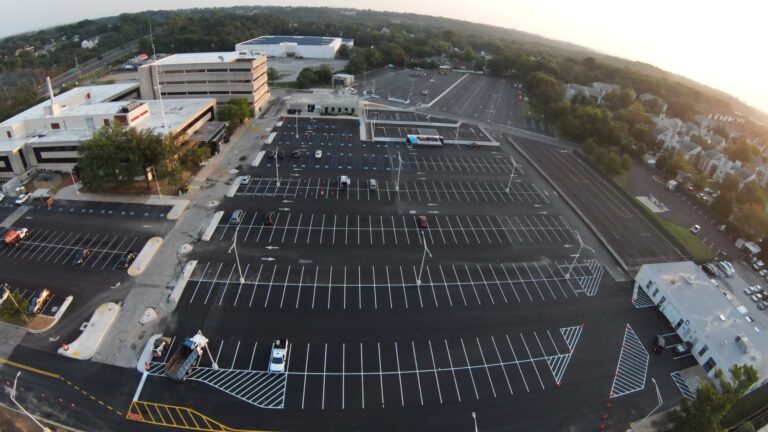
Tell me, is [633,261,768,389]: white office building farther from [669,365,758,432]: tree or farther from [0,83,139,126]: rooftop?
[0,83,139,126]: rooftop

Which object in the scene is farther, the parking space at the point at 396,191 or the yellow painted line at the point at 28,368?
the parking space at the point at 396,191

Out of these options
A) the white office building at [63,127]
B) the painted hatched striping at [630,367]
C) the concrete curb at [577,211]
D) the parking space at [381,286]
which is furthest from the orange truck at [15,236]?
the concrete curb at [577,211]

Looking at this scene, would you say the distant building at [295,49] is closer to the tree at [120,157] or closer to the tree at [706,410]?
the tree at [120,157]

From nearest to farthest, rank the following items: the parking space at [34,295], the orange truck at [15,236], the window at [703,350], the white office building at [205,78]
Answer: the window at [703,350] → the parking space at [34,295] → the orange truck at [15,236] → the white office building at [205,78]

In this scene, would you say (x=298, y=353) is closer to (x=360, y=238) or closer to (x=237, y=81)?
(x=360, y=238)

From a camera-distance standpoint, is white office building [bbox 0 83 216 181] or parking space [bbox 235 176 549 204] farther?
white office building [bbox 0 83 216 181]

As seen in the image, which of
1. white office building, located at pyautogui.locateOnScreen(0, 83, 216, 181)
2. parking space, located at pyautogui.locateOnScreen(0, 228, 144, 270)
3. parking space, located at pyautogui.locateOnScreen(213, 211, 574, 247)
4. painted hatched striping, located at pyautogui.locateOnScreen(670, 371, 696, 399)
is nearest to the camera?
painted hatched striping, located at pyautogui.locateOnScreen(670, 371, 696, 399)

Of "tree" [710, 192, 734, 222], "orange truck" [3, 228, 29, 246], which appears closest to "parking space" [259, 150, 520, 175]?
"tree" [710, 192, 734, 222]
